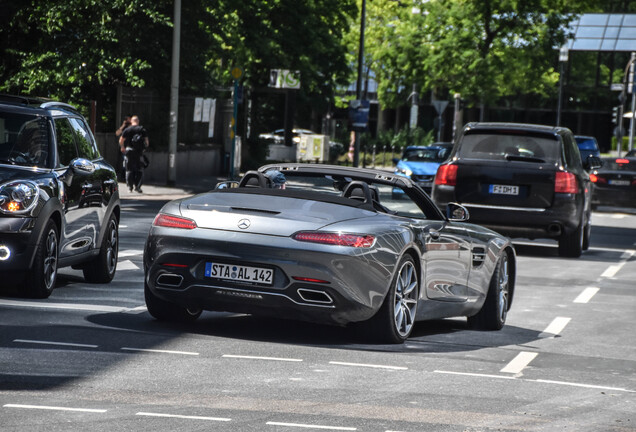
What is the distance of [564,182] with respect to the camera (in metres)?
17.8

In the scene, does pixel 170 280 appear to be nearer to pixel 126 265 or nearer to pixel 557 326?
pixel 557 326

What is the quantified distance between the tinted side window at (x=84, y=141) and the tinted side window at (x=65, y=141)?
0.52 feet

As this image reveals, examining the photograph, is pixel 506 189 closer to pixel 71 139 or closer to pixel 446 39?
pixel 71 139

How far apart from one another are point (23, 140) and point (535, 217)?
887cm

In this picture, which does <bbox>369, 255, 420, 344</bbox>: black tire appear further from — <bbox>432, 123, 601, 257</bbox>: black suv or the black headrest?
<bbox>432, 123, 601, 257</bbox>: black suv

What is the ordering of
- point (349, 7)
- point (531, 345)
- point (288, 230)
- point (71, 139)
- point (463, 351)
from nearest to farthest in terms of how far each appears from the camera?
point (288, 230), point (463, 351), point (531, 345), point (71, 139), point (349, 7)

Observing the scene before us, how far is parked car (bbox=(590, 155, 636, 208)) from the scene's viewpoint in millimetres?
31391

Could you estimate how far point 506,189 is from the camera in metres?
17.9

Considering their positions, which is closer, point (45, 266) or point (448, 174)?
point (45, 266)

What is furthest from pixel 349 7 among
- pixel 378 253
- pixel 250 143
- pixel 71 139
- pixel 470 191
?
pixel 378 253

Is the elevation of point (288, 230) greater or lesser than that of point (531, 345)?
greater

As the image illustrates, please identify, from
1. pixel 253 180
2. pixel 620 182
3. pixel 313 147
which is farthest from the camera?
pixel 313 147

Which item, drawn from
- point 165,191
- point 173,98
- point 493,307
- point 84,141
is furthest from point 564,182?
point 173,98

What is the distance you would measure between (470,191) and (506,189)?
51cm
